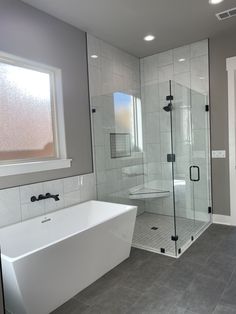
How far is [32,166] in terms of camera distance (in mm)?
2592

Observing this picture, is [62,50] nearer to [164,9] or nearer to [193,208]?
[164,9]

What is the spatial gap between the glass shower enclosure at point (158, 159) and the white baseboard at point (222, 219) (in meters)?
0.13

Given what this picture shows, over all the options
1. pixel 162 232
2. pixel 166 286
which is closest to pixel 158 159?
pixel 162 232

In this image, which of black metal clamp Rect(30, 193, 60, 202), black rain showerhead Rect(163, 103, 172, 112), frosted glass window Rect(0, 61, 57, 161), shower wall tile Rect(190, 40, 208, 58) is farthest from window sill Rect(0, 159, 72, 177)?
shower wall tile Rect(190, 40, 208, 58)

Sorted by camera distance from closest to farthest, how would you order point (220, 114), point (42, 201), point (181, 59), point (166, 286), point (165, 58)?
point (166, 286) < point (42, 201) < point (220, 114) < point (181, 59) < point (165, 58)

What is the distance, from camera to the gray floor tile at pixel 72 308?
1958 mm

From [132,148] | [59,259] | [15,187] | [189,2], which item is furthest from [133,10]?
[59,259]

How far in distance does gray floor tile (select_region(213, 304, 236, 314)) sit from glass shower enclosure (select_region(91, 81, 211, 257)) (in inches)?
39.2

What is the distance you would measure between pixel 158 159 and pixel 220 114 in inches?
46.2

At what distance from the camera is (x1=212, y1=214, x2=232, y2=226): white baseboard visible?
3689 millimetres

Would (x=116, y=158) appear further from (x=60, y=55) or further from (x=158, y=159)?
(x=60, y=55)

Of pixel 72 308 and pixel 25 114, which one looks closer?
pixel 72 308

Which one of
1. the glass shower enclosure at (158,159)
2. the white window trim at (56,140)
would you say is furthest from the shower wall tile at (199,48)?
the white window trim at (56,140)

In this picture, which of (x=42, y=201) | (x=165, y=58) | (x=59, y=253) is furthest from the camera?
(x=165, y=58)
